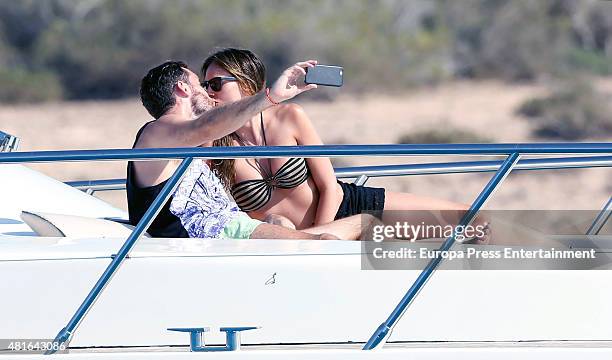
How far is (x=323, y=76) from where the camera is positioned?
3682mm

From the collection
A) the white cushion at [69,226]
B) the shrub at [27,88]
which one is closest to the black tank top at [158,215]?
the white cushion at [69,226]

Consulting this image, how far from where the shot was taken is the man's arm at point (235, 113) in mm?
3777

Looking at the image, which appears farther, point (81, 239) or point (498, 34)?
point (498, 34)

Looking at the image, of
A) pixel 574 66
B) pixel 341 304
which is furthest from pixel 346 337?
pixel 574 66

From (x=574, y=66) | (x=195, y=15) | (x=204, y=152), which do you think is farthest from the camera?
(x=195, y=15)

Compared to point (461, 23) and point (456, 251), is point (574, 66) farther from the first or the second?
point (456, 251)

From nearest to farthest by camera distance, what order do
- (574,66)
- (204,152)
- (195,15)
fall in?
(204,152) → (574,66) → (195,15)

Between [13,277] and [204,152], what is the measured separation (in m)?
0.67

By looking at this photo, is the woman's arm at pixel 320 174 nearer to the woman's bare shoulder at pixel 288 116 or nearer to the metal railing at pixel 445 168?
the woman's bare shoulder at pixel 288 116

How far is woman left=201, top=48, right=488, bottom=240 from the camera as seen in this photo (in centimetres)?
437

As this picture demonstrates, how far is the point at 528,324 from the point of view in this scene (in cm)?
363

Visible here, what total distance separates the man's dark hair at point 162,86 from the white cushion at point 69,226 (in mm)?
481

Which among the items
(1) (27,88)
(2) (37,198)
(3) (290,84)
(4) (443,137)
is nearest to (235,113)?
(3) (290,84)

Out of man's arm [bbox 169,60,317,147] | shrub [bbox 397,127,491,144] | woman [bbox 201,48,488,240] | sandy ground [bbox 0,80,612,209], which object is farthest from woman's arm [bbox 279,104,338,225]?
shrub [bbox 397,127,491,144]
